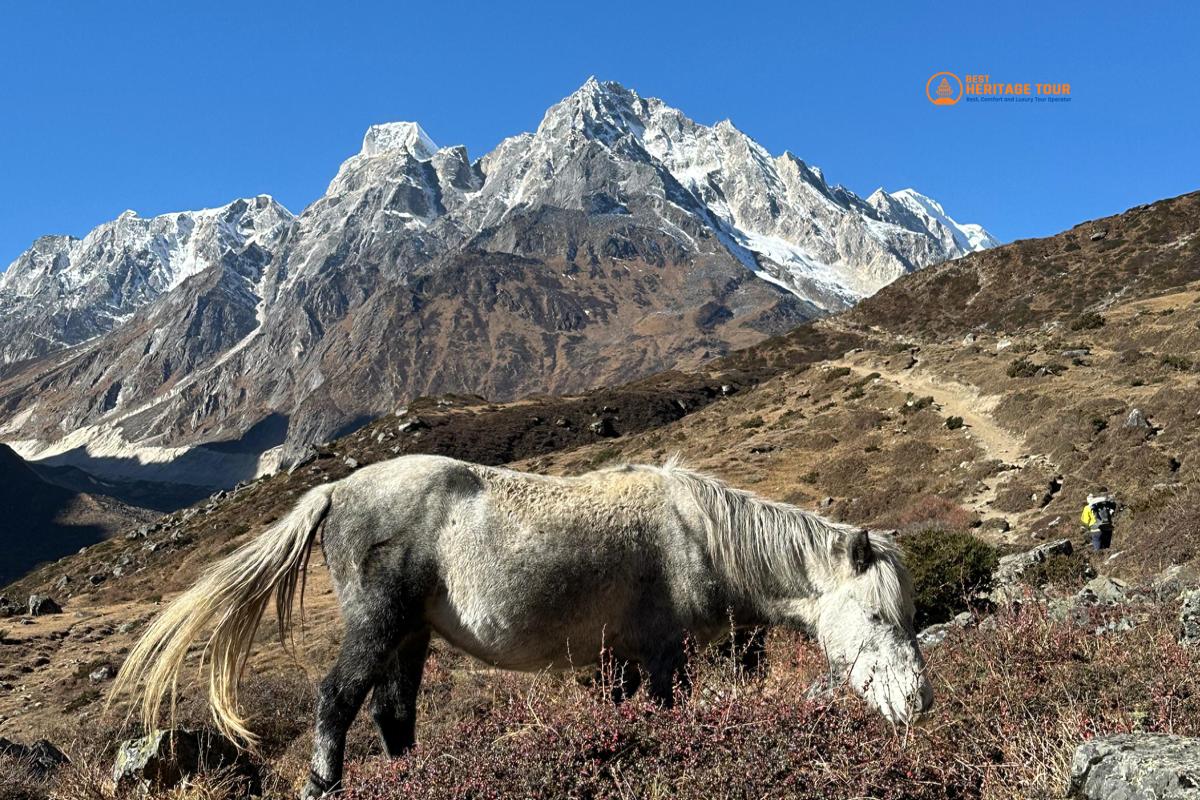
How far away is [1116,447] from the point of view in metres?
23.0

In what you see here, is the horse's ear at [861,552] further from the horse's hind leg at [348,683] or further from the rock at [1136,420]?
the rock at [1136,420]

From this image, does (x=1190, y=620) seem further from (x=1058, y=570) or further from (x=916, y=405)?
(x=916, y=405)

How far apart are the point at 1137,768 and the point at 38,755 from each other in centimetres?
1029

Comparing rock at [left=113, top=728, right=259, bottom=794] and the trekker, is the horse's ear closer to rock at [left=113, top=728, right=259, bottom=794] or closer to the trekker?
rock at [left=113, top=728, right=259, bottom=794]

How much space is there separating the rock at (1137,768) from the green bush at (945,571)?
863 cm

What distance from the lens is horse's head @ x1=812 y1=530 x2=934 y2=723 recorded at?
17.9ft

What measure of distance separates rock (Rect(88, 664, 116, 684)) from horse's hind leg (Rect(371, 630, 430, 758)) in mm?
20573

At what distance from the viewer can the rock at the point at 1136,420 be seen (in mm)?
23425

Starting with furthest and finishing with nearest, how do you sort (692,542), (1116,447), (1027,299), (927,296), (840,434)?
(927,296) → (1027,299) → (840,434) → (1116,447) → (692,542)

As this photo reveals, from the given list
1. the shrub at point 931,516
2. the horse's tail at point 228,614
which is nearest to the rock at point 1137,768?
the horse's tail at point 228,614

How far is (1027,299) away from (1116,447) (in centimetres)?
5239

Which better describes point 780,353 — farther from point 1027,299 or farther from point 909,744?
point 909,744

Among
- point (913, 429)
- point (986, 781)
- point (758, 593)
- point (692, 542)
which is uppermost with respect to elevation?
point (913, 429)

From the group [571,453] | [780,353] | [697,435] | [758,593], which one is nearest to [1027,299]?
[780,353]
